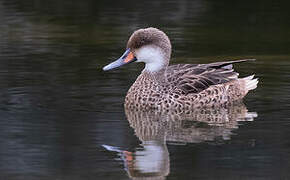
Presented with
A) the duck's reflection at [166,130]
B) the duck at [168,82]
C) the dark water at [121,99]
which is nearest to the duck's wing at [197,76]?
the duck at [168,82]

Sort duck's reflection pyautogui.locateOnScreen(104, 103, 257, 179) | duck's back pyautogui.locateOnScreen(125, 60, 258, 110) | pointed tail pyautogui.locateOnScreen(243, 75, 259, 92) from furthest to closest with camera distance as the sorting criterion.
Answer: pointed tail pyautogui.locateOnScreen(243, 75, 259, 92), duck's back pyautogui.locateOnScreen(125, 60, 258, 110), duck's reflection pyautogui.locateOnScreen(104, 103, 257, 179)

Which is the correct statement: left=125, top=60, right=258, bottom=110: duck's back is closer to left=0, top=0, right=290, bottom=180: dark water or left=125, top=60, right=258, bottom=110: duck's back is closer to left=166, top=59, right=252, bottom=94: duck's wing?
left=166, top=59, right=252, bottom=94: duck's wing

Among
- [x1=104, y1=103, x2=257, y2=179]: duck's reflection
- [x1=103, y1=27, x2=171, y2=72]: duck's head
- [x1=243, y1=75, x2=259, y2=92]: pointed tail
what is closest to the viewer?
[x1=104, y1=103, x2=257, y2=179]: duck's reflection

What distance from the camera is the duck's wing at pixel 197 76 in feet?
37.7

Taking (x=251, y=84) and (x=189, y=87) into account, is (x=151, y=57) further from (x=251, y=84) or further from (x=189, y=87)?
(x=251, y=84)

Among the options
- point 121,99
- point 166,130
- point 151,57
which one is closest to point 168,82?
point 151,57

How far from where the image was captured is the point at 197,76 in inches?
460

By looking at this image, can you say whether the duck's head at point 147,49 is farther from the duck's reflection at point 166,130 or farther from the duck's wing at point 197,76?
the duck's reflection at point 166,130

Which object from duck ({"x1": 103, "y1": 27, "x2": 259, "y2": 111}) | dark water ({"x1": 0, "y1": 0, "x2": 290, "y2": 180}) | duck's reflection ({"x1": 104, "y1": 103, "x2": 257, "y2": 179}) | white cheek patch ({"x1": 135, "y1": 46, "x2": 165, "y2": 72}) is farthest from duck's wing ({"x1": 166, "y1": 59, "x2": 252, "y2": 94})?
dark water ({"x1": 0, "y1": 0, "x2": 290, "y2": 180})

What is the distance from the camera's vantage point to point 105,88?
40.1ft

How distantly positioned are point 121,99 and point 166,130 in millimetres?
1581

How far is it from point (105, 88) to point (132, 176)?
395cm

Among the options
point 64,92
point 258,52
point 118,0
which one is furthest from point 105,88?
point 118,0

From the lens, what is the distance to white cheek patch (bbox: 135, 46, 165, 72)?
1152 centimetres
